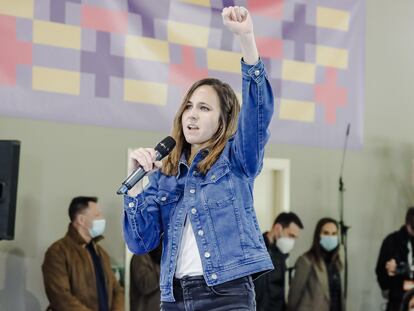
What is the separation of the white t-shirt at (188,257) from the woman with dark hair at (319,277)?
4.12 meters

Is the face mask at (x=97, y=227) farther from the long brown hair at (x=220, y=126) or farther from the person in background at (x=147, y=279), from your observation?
the long brown hair at (x=220, y=126)

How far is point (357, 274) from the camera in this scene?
7.22 m

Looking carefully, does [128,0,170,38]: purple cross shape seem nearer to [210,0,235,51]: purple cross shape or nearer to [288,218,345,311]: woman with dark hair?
[210,0,235,51]: purple cross shape

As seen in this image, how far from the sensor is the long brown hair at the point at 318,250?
248 inches

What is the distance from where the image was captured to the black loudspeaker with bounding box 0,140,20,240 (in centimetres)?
365

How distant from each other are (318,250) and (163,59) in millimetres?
2182

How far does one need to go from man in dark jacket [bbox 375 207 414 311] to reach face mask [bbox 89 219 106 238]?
2.71 meters

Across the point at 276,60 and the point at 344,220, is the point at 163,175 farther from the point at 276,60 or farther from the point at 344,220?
the point at 344,220

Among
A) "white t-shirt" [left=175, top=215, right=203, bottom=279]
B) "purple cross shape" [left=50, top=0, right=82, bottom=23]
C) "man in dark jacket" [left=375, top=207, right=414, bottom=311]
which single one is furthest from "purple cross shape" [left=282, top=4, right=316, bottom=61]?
"white t-shirt" [left=175, top=215, right=203, bottom=279]

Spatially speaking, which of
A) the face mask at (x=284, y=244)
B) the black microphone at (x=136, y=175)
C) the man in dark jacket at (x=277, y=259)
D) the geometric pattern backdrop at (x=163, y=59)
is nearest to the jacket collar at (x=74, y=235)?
the geometric pattern backdrop at (x=163, y=59)

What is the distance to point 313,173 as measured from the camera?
273 inches

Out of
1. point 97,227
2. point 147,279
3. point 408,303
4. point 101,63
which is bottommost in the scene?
point 408,303

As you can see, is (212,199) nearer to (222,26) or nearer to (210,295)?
(210,295)

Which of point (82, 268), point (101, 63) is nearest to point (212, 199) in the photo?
point (82, 268)
